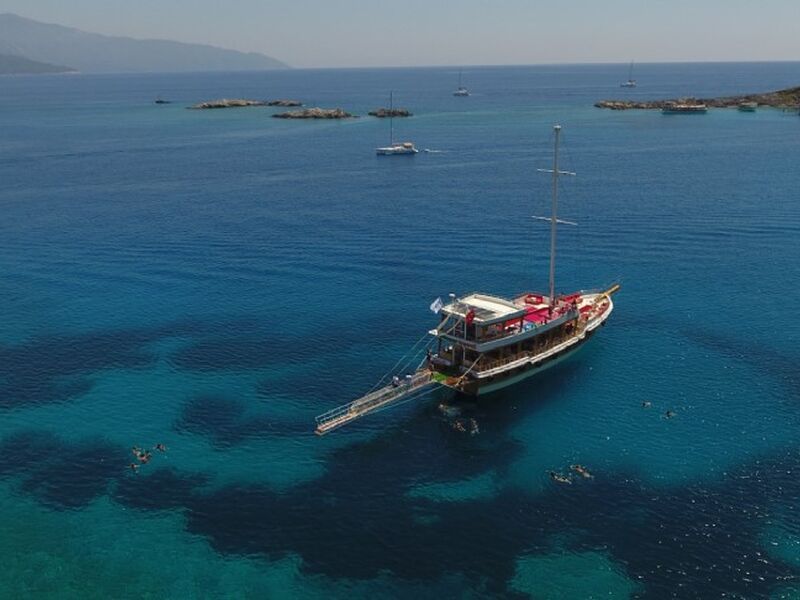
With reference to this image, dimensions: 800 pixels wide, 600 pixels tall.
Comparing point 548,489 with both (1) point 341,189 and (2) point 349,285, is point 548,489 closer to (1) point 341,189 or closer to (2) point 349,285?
(2) point 349,285

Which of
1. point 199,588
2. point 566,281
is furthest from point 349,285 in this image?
point 199,588

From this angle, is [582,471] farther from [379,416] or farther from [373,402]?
[379,416]

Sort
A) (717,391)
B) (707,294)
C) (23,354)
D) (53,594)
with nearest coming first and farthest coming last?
(53,594) → (717,391) → (23,354) → (707,294)

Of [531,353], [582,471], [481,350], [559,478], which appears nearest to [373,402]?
[481,350]

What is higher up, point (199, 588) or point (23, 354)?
point (23, 354)

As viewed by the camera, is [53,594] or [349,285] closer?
[53,594]

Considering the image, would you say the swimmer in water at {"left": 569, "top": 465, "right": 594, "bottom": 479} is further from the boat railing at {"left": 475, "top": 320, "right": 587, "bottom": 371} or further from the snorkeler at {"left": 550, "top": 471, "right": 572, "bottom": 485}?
the boat railing at {"left": 475, "top": 320, "right": 587, "bottom": 371}

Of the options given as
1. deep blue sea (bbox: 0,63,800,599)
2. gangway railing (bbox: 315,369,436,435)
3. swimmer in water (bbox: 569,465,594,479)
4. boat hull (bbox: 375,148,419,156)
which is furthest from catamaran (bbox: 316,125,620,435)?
boat hull (bbox: 375,148,419,156)
